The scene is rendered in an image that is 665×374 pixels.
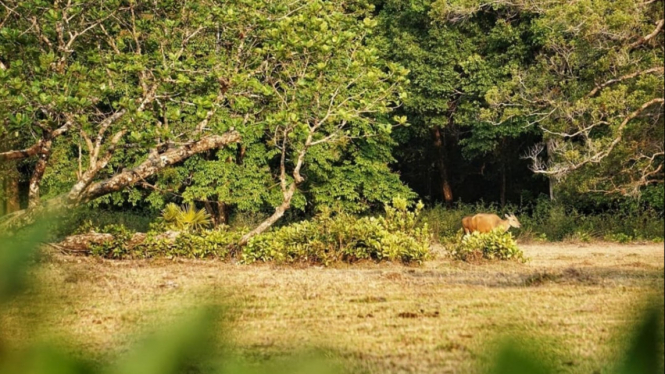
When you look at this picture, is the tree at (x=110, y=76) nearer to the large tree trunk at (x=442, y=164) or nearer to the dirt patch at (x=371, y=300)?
the dirt patch at (x=371, y=300)

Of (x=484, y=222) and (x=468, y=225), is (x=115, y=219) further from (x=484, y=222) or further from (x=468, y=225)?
(x=484, y=222)

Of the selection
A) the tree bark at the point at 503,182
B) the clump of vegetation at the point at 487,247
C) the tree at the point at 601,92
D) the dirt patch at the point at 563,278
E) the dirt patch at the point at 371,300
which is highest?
the tree at the point at 601,92

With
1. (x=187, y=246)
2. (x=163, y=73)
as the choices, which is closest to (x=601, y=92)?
(x=163, y=73)

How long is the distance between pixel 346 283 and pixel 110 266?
8.53 feet

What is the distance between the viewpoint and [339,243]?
25.4 feet

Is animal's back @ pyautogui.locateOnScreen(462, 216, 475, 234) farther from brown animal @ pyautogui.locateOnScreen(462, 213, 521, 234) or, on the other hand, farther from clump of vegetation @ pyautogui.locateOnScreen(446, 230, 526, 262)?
clump of vegetation @ pyautogui.locateOnScreen(446, 230, 526, 262)

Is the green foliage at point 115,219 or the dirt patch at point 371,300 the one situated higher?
the dirt patch at point 371,300

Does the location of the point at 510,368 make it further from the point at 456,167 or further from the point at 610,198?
the point at 456,167

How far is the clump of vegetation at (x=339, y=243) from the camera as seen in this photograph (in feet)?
24.7

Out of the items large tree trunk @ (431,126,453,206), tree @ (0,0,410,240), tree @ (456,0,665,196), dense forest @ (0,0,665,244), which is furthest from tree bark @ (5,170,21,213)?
large tree trunk @ (431,126,453,206)

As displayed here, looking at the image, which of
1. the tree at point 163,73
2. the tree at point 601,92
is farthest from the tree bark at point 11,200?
the tree at point 163,73

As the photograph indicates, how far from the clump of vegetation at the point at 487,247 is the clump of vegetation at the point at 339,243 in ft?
1.21

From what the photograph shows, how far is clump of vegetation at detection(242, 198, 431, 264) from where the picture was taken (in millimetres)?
7520

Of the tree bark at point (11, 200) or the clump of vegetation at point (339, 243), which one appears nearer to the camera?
the tree bark at point (11, 200)
